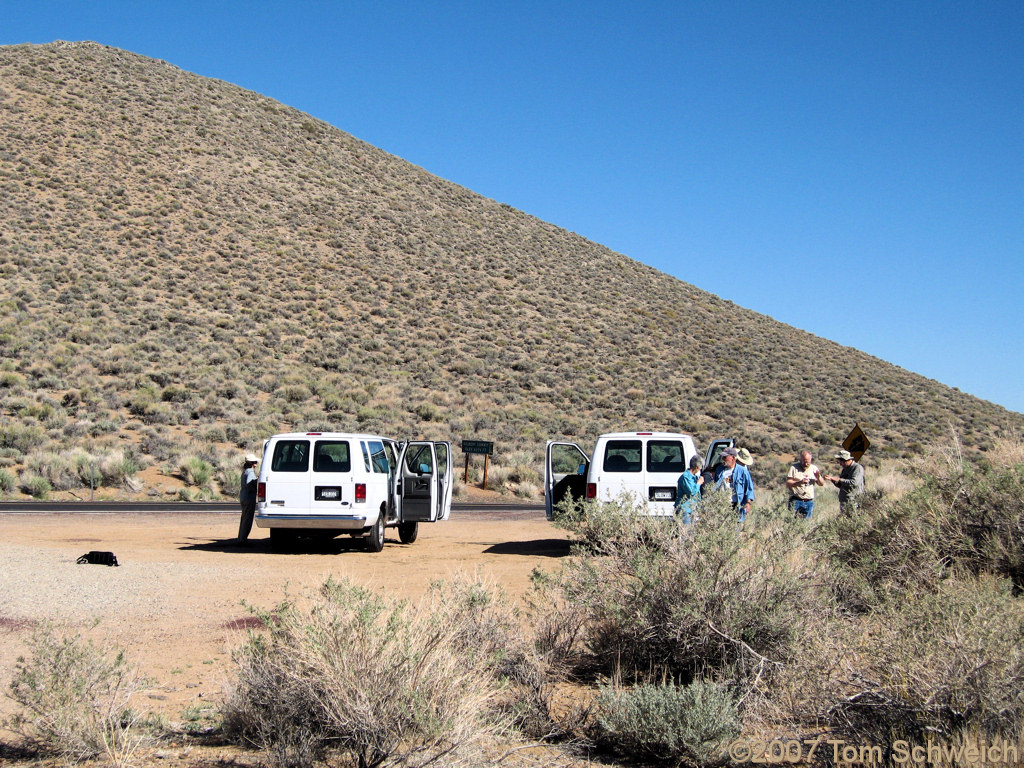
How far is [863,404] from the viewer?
1876 inches

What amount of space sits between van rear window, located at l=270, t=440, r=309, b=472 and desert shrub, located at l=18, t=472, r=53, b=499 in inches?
482

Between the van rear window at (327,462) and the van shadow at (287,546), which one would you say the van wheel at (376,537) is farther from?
the van rear window at (327,462)

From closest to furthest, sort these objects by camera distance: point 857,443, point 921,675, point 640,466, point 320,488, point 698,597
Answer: point 921,675
point 698,597
point 640,466
point 320,488
point 857,443

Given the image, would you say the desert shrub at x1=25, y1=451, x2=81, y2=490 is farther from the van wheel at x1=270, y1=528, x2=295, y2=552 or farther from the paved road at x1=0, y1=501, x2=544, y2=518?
the van wheel at x1=270, y1=528, x2=295, y2=552

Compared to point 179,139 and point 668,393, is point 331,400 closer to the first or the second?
point 668,393

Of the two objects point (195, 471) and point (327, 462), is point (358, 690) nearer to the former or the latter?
point (327, 462)

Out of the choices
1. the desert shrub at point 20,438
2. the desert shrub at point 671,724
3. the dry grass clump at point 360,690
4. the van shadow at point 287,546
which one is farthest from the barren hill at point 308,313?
the desert shrub at point 671,724

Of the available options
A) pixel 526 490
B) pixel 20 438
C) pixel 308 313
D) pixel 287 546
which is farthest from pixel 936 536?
pixel 308 313

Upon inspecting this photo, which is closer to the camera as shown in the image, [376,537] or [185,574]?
[185,574]

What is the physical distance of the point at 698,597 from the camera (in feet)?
18.6

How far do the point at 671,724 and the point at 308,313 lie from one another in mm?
41636

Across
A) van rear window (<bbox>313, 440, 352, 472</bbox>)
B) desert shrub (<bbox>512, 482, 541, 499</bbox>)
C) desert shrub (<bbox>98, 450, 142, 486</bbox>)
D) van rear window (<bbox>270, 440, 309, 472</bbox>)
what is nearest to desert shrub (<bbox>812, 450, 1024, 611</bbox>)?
van rear window (<bbox>313, 440, 352, 472</bbox>)

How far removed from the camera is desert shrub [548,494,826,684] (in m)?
5.65

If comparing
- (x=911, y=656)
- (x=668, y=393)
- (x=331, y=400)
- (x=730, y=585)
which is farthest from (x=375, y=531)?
(x=668, y=393)
